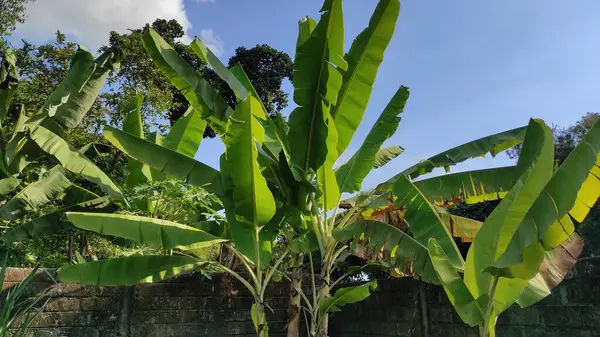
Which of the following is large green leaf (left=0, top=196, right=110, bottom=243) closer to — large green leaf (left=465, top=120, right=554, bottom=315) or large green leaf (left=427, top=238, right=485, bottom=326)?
large green leaf (left=427, top=238, right=485, bottom=326)

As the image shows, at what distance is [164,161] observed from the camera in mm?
4027

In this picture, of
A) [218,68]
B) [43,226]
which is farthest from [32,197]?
[218,68]

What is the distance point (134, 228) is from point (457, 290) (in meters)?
2.42

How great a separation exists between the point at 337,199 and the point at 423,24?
1.97 metres

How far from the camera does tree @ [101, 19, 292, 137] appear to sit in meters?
8.12

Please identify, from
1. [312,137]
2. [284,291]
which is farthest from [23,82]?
[312,137]

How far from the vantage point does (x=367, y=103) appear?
380 cm

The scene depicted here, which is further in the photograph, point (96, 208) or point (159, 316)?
point (96, 208)

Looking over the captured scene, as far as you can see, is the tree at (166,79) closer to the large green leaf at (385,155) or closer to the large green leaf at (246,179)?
the large green leaf at (385,155)

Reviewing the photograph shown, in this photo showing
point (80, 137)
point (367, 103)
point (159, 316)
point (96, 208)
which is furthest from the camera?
point (80, 137)

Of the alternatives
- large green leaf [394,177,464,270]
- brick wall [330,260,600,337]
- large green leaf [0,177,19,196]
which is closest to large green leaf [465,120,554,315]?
large green leaf [394,177,464,270]

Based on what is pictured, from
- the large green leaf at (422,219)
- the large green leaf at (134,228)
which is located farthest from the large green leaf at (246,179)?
the large green leaf at (422,219)

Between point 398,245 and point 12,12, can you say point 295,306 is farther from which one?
point 12,12

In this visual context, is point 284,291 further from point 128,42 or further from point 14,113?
point 128,42
